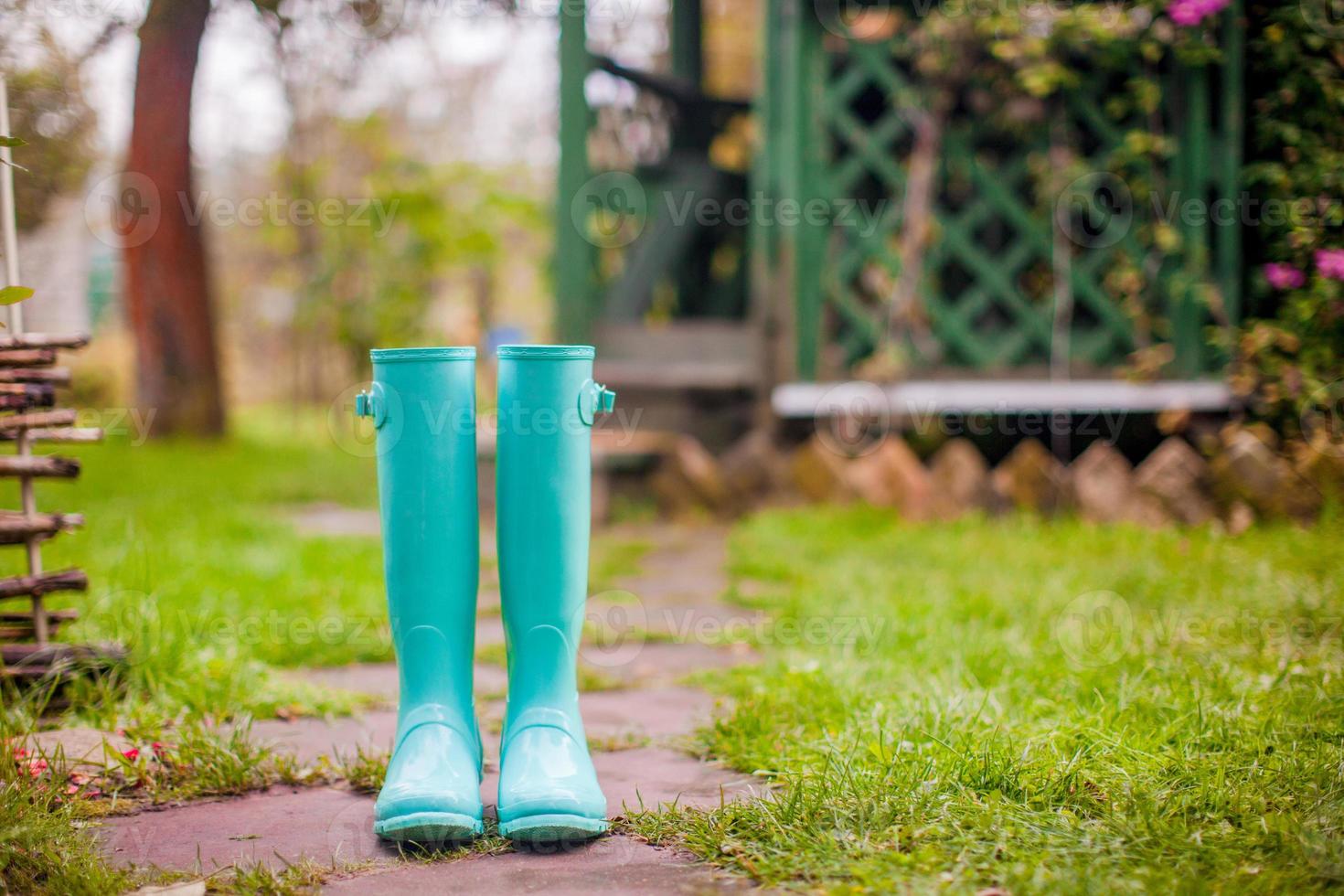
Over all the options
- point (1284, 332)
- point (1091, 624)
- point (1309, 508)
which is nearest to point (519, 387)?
point (1091, 624)

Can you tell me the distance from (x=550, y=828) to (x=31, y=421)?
1020 millimetres

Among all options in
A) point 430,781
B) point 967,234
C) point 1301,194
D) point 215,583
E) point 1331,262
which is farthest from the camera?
point 967,234

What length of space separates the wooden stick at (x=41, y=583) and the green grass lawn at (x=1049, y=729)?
3.30 feet

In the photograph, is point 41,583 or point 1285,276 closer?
point 41,583

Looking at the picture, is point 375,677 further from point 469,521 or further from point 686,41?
point 686,41

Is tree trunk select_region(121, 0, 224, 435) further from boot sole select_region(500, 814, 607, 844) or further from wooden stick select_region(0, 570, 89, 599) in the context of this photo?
boot sole select_region(500, 814, 607, 844)

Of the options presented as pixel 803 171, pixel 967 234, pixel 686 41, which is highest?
pixel 686 41

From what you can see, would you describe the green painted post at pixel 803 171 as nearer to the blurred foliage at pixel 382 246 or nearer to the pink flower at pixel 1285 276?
the pink flower at pixel 1285 276

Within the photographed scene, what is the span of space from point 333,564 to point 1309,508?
8.65 feet

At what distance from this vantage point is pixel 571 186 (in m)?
4.09

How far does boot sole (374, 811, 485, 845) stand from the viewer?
3.94 feet

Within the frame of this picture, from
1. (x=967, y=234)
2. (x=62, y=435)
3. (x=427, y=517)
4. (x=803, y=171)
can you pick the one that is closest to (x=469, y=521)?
(x=427, y=517)

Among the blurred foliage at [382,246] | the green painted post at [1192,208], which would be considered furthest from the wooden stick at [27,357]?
the blurred foliage at [382,246]

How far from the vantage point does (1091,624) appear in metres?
2.11
